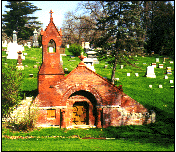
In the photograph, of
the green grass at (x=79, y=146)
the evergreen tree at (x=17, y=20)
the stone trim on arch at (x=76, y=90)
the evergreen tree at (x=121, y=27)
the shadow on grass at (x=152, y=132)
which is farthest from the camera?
the evergreen tree at (x=17, y=20)

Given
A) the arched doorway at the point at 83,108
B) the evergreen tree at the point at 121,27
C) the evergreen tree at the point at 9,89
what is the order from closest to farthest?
the arched doorway at the point at 83,108 < the evergreen tree at the point at 9,89 < the evergreen tree at the point at 121,27

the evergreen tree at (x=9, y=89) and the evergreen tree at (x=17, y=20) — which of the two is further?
the evergreen tree at (x=17, y=20)

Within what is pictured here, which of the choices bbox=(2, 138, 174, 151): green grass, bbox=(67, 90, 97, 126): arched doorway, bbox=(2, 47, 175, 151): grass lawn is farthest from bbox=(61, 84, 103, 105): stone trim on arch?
bbox=(2, 138, 174, 151): green grass

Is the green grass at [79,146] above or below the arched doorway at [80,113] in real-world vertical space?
below

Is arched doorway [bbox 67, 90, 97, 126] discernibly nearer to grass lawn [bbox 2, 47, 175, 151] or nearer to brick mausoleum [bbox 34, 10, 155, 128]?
brick mausoleum [bbox 34, 10, 155, 128]

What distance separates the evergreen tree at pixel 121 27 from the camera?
87.6 feet

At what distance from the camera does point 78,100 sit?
20.7 meters

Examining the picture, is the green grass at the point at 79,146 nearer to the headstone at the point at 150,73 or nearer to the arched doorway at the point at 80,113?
the arched doorway at the point at 80,113

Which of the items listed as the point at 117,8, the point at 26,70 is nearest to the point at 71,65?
the point at 26,70

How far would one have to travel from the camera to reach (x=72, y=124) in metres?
20.9

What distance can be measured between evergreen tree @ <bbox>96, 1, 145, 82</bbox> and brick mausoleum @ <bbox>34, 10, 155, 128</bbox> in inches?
289

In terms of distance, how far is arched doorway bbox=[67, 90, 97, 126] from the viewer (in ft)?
67.9

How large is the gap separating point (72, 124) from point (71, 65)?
15.4 metres

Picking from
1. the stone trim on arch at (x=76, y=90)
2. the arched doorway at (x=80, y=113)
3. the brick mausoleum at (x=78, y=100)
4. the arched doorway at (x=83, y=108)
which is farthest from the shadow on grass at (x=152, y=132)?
the stone trim on arch at (x=76, y=90)
